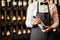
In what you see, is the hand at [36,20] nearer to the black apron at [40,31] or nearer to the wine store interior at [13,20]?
the black apron at [40,31]

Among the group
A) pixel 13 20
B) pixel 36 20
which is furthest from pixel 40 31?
pixel 13 20

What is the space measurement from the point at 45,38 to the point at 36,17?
26 centimetres

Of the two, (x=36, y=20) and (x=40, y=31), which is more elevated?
(x=36, y=20)

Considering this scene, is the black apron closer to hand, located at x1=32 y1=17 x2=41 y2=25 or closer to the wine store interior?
hand, located at x1=32 y1=17 x2=41 y2=25

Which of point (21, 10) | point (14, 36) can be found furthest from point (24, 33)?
point (21, 10)

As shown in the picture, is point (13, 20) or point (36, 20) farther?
point (13, 20)

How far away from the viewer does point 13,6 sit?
241cm

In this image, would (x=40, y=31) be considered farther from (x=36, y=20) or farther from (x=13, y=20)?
(x=13, y=20)

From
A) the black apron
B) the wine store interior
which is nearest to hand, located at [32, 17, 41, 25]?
the black apron

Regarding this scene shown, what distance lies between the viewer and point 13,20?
2.45 m

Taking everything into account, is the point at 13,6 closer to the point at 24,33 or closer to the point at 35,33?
the point at 24,33

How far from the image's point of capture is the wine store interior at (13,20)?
2400 millimetres

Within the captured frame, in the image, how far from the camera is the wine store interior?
240 centimetres

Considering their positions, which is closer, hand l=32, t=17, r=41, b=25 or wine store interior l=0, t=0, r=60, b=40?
hand l=32, t=17, r=41, b=25
